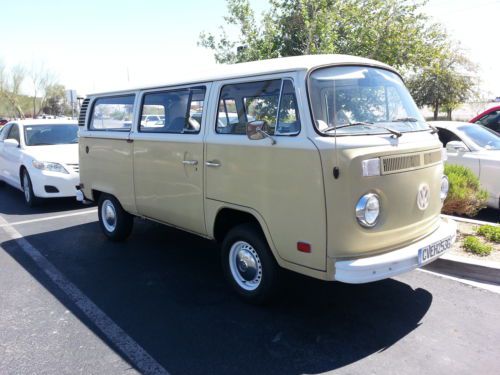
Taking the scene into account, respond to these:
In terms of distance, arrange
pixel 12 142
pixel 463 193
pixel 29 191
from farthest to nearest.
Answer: pixel 12 142 → pixel 29 191 → pixel 463 193

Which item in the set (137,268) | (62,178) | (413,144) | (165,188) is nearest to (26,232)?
(62,178)

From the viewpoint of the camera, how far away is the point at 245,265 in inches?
162

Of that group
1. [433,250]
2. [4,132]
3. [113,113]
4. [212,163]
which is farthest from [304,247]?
[4,132]

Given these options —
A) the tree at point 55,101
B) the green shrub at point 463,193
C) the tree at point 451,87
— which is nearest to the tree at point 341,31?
the green shrub at point 463,193

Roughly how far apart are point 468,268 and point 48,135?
324 inches

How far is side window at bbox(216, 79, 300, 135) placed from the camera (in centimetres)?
354

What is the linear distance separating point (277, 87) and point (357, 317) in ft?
6.92

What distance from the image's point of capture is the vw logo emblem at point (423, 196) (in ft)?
12.1

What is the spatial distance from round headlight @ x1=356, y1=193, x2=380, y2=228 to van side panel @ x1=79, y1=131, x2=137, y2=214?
3103 mm

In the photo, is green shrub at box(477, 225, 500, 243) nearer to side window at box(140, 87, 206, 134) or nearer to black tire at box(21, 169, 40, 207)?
side window at box(140, 87, 206, 134)

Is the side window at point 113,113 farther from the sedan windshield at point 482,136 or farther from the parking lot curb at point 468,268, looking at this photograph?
the sedan windshield at point 482,136

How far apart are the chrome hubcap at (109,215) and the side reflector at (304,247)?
3377mm

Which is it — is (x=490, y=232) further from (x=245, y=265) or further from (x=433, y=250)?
(x=245, y=265)

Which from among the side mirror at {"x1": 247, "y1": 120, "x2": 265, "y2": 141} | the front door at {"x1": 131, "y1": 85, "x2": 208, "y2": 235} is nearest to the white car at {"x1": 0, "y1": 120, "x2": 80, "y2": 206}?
the front door at {"x1": 131, "y1": 85, "x2": 208, "y2": 235}
